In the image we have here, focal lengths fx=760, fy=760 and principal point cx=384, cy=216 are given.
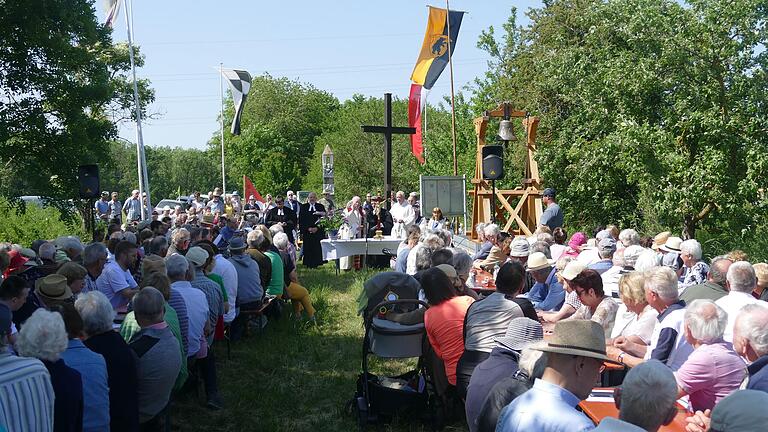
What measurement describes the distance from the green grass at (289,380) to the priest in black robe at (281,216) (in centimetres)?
655

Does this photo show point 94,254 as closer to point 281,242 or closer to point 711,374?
point 281,242

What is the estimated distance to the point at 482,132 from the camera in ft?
54.8

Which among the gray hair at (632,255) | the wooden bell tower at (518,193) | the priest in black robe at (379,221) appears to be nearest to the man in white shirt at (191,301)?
the gray hair at (632,255)

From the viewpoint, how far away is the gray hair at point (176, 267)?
6.39 metres

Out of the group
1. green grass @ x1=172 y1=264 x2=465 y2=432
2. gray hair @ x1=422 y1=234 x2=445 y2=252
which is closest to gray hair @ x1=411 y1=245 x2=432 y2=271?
gray hair @ x1=422 y1=234 x2=445 y2=252

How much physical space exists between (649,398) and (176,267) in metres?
4.66

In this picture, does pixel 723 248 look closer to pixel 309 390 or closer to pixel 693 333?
pixel 309 390

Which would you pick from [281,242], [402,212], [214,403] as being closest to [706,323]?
[214,403]

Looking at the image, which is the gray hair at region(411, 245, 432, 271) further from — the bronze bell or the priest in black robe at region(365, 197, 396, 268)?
the priest in black robe at region(365, 197, 396, 268)

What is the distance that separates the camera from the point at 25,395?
3.38 m

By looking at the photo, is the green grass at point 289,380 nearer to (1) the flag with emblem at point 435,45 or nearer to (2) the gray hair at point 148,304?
(2) the gray hair at point 148,304

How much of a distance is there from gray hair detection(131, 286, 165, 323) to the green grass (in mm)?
1718

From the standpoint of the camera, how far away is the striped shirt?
3314 millimetres

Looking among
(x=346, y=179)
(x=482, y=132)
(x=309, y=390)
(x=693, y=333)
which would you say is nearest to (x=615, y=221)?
(x=482, y=132)
